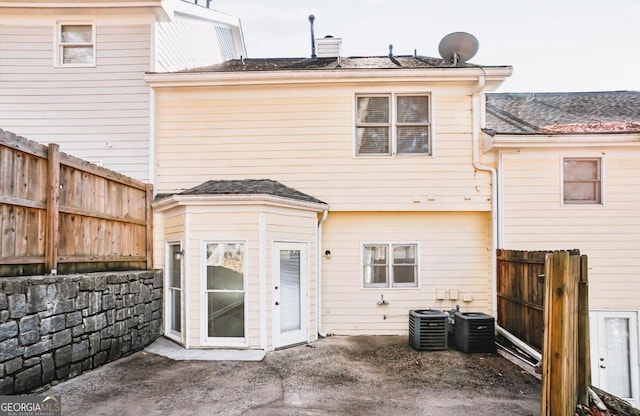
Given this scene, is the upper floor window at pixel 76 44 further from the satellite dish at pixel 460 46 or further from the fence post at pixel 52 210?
the satellite dish at pixel 460 46

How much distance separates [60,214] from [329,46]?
268 inches

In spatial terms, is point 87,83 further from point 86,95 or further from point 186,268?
point 186,268

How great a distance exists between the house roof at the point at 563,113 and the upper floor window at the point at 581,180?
0.58m

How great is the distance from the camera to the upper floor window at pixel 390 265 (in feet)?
24.6

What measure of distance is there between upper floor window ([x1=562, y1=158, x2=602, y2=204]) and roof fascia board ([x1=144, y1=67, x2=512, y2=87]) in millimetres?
2122

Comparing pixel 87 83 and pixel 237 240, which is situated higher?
pixel 87 83

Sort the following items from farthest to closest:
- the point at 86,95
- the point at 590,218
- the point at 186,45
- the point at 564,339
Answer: the point at 186,45 < the point at 86,95 < the point at 590,218 < the point at 564,339

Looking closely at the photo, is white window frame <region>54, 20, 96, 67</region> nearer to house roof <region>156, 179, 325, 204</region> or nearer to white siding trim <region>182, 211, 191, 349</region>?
house roof <region>156, 179, 325, 204</region>

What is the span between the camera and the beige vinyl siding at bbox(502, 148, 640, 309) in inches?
281

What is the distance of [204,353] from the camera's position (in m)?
5.94

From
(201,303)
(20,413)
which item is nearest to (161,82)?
(201,303)

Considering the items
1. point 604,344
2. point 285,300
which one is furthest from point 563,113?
point 285,300

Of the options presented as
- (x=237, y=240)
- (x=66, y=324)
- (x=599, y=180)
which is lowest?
(x=66, y=324)

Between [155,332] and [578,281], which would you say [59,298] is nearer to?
[155,332]
